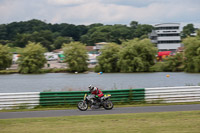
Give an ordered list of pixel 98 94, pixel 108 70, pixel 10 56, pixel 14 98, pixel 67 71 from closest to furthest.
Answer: pixel 98 94
pixel 14 98
pixel 108 70
pixel 67 71
pixel 10 56

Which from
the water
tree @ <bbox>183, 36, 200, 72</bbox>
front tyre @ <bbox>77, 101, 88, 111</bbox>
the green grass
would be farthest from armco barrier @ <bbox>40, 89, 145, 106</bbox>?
tree @ <bbox>183, 36, 200, 72</bbox>

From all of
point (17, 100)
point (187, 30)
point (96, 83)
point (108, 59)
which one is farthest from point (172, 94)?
point (187, 30)

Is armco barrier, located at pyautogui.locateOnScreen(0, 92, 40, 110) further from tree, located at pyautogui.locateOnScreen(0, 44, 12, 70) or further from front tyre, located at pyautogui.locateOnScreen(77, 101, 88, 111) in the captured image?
tree, located at pyautogui.locateOnScreen(0, 44, 12, 70)

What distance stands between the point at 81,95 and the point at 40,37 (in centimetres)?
14509

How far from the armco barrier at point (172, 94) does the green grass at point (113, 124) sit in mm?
4960

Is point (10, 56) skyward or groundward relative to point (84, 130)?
skyward

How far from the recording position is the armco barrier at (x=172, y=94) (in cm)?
1939

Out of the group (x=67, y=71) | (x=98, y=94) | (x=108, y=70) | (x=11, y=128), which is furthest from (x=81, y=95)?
(x=67, y=71)

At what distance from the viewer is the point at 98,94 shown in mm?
17188

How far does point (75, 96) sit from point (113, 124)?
7375 millimetres

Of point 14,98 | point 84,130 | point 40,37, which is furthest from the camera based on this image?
point 40,37

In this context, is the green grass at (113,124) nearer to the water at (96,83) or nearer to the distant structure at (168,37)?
the water at (96,83)

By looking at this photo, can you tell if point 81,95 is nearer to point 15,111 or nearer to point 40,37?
point 15,111

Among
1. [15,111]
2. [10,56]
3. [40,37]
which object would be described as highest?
[40,37]
